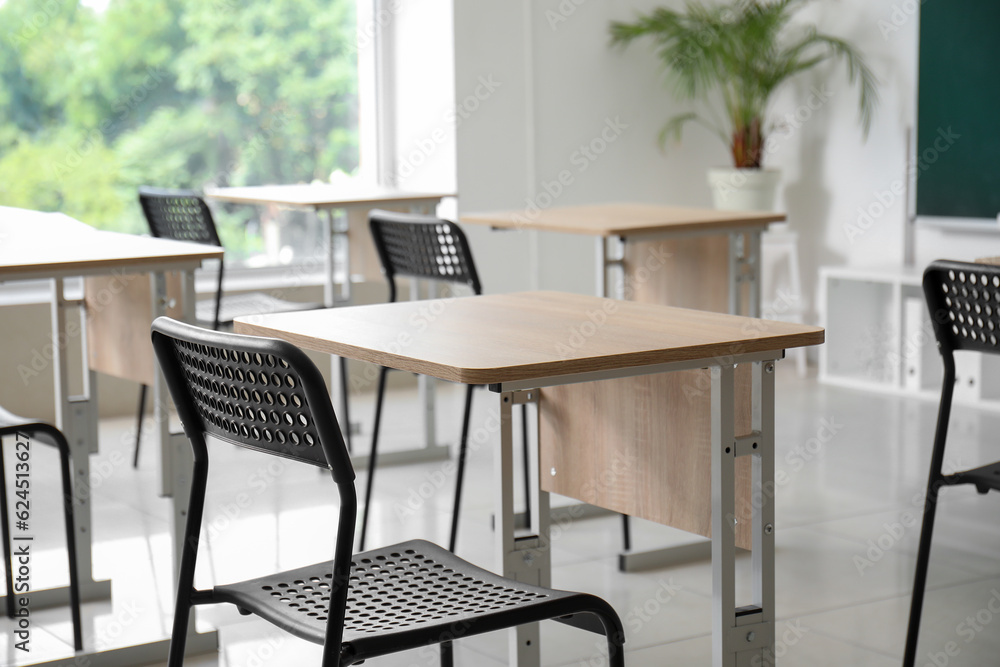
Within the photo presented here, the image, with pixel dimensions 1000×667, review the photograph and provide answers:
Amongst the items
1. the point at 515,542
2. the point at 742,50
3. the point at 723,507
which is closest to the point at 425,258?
the point at 515,542

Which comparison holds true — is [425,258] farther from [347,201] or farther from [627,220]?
[347,201]

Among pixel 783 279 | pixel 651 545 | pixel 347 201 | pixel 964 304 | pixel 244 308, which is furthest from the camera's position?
pixel 783 279

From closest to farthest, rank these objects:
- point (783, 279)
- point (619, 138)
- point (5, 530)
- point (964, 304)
→ point (964, 304) < point (5, 530) < point (783, 279) < point (619, 138)

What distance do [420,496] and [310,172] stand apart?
2570 millimetres

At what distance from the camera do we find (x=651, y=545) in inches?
128

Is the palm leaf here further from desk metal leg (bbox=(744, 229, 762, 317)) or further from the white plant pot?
desk metal leg (bbox=(744, 229, 762, 317))

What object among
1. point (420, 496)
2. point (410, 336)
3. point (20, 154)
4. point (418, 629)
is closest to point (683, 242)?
point (420, 496)

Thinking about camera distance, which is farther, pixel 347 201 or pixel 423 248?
pixel 347 201

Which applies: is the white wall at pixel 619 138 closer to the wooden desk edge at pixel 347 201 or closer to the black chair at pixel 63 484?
the wooden desk edge at pixel 347 201

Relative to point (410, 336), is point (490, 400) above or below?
below

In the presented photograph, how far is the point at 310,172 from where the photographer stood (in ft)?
19.5

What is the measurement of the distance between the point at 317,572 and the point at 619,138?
191 inches

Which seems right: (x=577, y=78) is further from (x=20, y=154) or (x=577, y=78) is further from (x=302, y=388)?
(x=302, y=388)

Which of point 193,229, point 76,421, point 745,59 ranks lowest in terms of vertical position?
point 76,421
